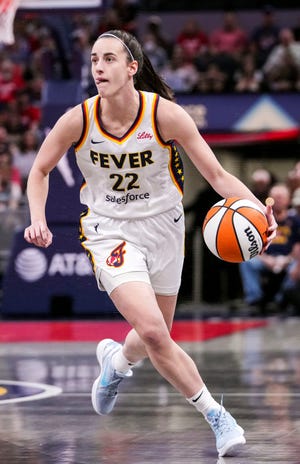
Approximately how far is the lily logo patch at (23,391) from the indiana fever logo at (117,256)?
2.01 m

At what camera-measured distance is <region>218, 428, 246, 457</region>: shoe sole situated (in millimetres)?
5684

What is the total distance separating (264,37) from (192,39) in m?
1.36

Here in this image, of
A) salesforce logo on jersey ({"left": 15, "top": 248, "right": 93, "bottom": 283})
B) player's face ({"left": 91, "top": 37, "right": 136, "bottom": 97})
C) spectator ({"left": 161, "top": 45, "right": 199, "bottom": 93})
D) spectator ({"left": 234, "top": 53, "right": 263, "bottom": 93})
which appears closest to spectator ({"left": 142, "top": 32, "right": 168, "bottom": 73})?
spectator ({"left": 161, "top": 45, "right": 199, "bottom": 93})

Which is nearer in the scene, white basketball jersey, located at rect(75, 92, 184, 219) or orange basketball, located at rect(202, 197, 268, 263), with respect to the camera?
orange basketball, located at rect(202, 197, 268, 263)

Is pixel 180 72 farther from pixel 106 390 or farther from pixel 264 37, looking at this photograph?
pixel 106 390

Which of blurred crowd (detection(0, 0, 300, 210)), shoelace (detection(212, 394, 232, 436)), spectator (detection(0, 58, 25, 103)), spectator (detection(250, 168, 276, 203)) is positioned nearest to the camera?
shoelace (detection(212, 394, 232, 436))

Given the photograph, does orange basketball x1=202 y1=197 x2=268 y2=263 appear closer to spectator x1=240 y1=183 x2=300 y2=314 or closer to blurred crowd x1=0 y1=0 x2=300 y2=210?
spectator x1=240 y1=183 x2=300 y2=314

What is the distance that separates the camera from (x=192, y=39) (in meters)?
19.6

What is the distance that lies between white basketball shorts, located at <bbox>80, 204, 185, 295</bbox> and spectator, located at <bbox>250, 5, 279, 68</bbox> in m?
12.5

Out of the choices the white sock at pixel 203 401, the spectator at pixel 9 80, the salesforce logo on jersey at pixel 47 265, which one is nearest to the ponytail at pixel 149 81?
the white sock at pixel 203 401

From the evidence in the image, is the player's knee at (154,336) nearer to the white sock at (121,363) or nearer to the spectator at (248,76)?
the white sock at (121,363)

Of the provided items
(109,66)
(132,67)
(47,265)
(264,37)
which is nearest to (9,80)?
(264,37)

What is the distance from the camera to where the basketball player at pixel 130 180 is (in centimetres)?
593

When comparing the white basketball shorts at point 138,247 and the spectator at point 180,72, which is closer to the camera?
the white basketball shorts at point 138,247
